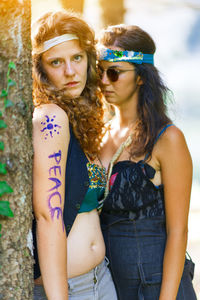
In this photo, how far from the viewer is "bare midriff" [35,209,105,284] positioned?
2262 mm

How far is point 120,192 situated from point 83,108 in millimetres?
588

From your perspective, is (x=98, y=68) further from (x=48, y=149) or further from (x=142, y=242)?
(x=142, y=242)

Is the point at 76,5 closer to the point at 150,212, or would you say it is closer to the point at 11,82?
the point at 150,212

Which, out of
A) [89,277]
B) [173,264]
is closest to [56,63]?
[89,277]

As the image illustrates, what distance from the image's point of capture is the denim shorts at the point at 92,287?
2.25 metres

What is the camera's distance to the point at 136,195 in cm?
261

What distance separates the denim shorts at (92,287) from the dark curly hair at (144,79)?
82cm

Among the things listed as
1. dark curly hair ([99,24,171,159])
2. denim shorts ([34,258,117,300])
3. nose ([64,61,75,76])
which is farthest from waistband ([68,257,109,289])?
nose ([64,61,75,76])

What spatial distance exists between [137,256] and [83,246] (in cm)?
46

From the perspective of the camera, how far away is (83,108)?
254cm

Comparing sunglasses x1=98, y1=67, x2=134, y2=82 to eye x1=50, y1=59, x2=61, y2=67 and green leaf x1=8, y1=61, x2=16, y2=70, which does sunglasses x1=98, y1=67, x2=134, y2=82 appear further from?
green leaf x1=8, y1=61, x2=16, y2=70

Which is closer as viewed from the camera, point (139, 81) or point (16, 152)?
point (16, 152)

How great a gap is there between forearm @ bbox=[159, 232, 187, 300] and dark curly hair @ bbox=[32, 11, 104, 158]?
2.43 ft

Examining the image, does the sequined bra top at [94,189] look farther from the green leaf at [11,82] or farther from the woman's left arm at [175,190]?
the green leaf at [11,82]
